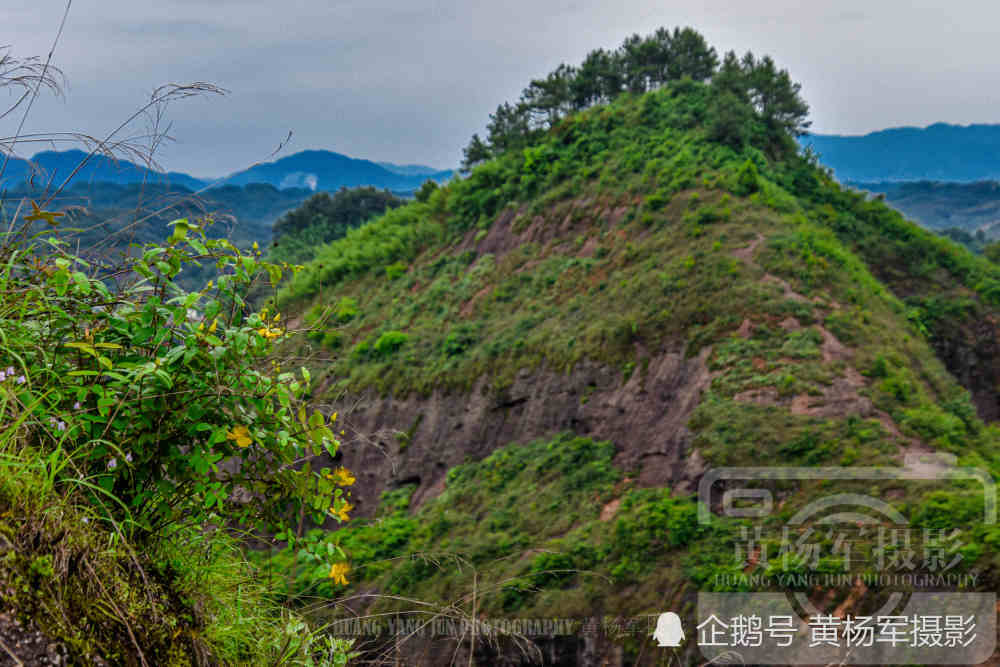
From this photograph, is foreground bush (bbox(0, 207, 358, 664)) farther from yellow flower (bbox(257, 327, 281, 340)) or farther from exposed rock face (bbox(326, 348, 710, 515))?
exposed rock face (bbox(326, 348, 710, 515))

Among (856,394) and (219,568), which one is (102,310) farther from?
(856,394)

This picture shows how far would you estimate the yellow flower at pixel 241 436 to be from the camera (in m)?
2.51

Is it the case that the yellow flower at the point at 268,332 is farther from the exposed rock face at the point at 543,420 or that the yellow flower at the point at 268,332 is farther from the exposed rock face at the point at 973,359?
the exposed rock face at the point at 973,359

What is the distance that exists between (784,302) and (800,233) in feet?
9.39

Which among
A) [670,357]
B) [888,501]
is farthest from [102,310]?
[670,357]

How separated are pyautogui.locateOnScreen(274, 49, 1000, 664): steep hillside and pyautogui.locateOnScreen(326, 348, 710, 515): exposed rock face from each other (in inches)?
1.9

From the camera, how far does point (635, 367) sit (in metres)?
14.2

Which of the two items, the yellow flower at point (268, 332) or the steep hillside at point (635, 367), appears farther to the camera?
the steep hillside at point (635, 367)

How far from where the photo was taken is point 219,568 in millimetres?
2650

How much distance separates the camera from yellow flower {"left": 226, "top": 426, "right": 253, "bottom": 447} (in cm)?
251

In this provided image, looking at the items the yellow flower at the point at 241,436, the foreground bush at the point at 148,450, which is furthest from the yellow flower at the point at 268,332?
the yellow flower at the point at 241,436

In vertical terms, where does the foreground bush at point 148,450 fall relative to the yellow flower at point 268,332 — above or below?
below

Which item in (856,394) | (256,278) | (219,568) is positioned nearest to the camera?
(219,568)

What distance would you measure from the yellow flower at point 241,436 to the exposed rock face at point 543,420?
848 centimetres
